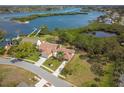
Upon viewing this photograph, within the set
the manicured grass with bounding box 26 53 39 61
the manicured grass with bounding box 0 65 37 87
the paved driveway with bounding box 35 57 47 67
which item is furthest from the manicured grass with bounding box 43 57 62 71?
the manicured grass with bounding box 0 65 37 87

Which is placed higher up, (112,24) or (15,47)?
(112,24)

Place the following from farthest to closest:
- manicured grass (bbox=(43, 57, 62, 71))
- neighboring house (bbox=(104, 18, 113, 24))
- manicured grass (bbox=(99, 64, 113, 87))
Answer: neighboring house (bbox=(104, 18, 113, 24)) < manicured grass (bbox=(43, 57, 62, 71)) < manicured grass (bbox=(99, 64, 113, 87))

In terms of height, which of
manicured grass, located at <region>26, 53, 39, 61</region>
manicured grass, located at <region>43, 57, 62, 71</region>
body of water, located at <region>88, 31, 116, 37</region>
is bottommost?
manicured grass, located at <region>43, 57, 62, 71</region>

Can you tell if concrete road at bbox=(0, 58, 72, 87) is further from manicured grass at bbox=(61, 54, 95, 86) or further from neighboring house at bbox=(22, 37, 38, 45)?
neighboring house at bbox=(22, 37, 38, 45)

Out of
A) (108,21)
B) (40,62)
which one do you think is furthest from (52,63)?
(108,21)

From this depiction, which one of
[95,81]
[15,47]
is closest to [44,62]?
[15,47]

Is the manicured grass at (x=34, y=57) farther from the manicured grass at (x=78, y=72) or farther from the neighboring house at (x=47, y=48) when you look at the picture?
the manicured grass at (x=78, y=72)

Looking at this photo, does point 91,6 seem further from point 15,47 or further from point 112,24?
point 15,47
